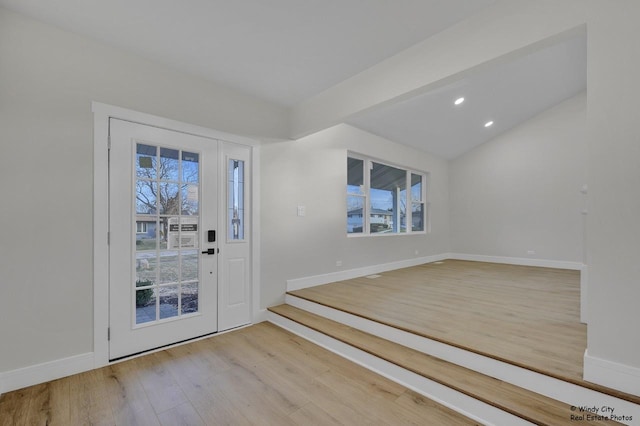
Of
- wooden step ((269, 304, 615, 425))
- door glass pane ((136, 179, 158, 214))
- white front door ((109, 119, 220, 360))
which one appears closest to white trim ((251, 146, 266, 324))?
white front door ((109, 119, 220, 360))

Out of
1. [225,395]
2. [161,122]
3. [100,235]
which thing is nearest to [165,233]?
[100,235]

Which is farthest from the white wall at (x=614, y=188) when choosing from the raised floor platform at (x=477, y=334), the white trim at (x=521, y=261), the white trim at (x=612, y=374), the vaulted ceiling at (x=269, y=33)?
the white trim at (x=521, y=261)

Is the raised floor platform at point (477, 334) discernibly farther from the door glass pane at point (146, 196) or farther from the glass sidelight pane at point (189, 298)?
the door glass pane at point (146, 196)

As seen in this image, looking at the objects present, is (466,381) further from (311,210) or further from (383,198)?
(383,198)

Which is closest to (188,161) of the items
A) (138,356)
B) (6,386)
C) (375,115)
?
(138,356)

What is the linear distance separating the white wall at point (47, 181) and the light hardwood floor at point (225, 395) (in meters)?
0.43

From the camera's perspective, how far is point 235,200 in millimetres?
3412

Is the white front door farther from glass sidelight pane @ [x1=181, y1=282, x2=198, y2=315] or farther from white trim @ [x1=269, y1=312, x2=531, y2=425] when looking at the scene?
white trim @ [x1=269, y1=312, x2=531, y2=425]

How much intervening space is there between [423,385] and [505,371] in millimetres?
566

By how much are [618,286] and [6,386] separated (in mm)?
4148

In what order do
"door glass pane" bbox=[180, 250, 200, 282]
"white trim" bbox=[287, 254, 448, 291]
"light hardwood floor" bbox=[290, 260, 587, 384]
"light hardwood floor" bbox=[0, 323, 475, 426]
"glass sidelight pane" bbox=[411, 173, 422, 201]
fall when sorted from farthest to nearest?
"glass sidelight pane" bbox=[411, 173, 422, 201], "white trim" bbox=[287, 254, 448, 291], "door glass pane" bbox=[180, 250, 200, 282], "light hardwood floor" bbox=[290, 260, 587, 384], "light hardwood floor" bbox=[0, 323, 475, 426]

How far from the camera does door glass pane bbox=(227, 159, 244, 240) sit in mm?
3340

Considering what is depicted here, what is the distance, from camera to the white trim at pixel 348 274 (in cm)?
400

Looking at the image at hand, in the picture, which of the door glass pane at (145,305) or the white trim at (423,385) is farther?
the door glass pane at (145,305)
